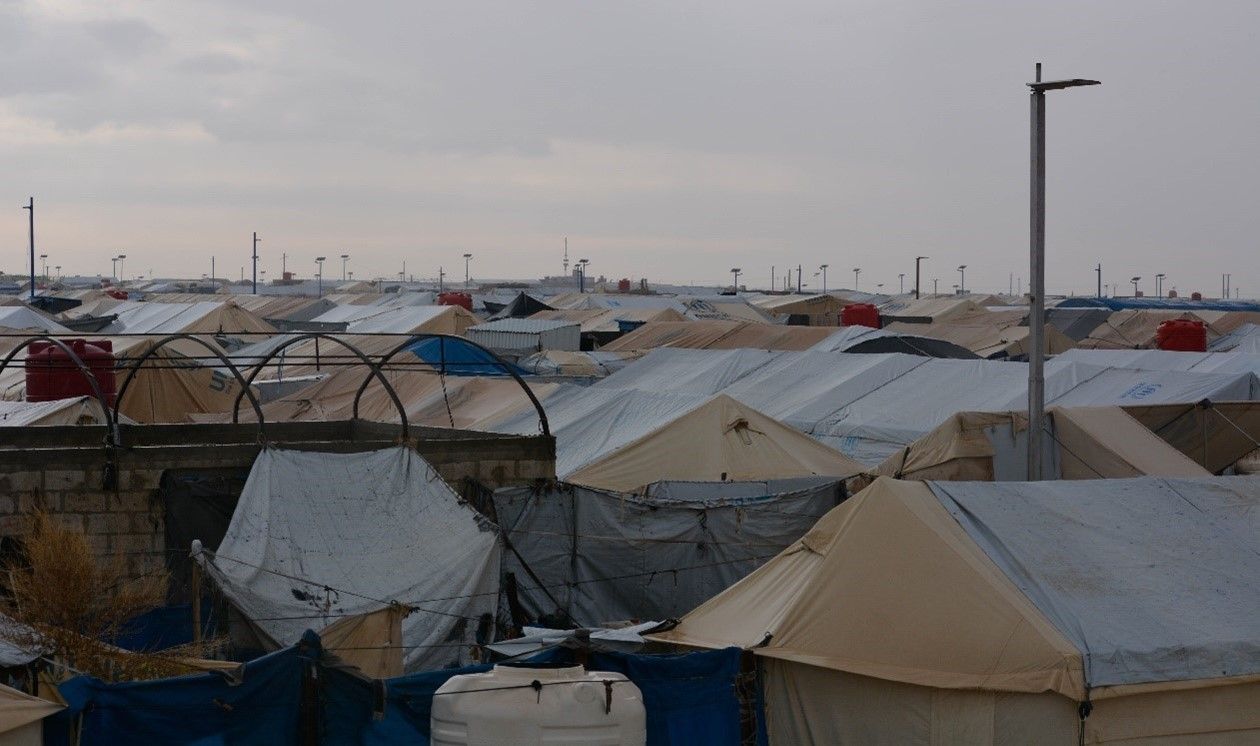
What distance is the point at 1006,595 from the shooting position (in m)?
11.2

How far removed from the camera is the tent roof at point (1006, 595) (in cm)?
1088

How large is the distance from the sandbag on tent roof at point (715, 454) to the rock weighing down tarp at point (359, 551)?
601 cm

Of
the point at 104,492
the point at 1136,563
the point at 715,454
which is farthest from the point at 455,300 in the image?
the point at 1136,563

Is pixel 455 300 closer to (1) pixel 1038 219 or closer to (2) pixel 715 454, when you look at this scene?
(2) pixel 715 454

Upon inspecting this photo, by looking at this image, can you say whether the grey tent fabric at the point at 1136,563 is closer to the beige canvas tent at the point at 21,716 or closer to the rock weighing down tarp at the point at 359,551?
the rock weighing down tarp at the point at 359,551

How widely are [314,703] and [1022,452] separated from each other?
40.0ft

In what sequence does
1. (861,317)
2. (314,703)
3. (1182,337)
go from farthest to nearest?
1. (861,317)
2. (1182,337)
3. (314,703)

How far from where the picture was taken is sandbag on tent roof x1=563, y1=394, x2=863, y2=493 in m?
21.1

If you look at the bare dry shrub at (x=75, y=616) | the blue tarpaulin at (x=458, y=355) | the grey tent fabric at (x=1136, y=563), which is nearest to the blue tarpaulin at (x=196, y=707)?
the bare dry shrub at (x=75, y=616)

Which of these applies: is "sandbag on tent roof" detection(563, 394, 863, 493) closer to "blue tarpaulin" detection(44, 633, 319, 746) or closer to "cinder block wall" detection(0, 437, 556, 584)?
"cinder block wall" detection(0, 437, 556, 584)

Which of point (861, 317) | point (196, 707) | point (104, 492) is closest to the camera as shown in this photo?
point (196, 707)

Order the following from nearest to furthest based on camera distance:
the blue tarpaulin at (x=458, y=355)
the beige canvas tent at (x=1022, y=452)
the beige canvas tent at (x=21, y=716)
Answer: the beige canvas tent at (x=21, y=716) < the beige canvas tent at (x=1022, y=452) < the blue tarpaulin at (x=458, y=355)

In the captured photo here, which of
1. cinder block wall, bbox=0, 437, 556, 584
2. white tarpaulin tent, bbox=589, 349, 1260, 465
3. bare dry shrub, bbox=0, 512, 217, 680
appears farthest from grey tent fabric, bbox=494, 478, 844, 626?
white tarpaulin tent, bbox=589, 349, 1260, 465

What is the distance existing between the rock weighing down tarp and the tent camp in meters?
2.72
